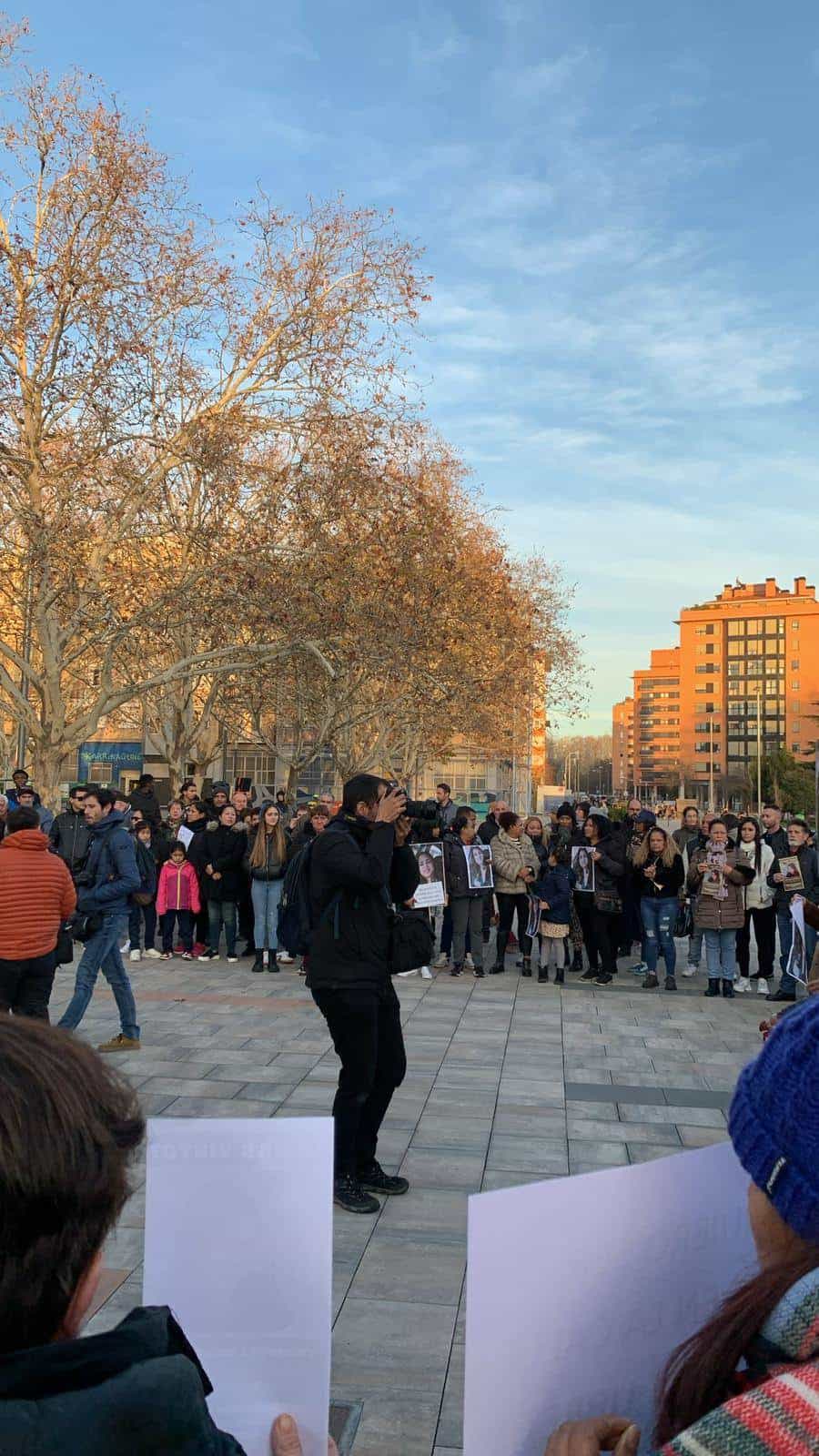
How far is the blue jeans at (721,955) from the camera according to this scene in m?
11.6

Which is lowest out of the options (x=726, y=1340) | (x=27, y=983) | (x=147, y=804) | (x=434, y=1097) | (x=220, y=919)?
(x=434, y=1097)

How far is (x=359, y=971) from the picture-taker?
5.18 meters

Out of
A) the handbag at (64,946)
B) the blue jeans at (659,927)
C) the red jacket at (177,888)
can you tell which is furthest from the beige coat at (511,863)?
the handbag at (64,946)

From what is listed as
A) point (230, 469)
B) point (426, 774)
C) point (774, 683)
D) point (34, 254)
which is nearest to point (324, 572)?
point (230, 469)

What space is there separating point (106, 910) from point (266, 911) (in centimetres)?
467

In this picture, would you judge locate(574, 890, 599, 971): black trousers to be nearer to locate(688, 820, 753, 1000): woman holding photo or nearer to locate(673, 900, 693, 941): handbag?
locate(673, 900, 693, 941): handbag

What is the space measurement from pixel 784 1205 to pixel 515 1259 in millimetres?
328

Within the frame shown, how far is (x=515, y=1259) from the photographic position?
1304 millimetres

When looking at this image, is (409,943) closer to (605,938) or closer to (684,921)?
(605,938)

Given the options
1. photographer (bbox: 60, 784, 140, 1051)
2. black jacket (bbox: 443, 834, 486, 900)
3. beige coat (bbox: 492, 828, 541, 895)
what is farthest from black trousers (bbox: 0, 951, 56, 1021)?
beige coat (bbox: 492, 828, 541, 895)

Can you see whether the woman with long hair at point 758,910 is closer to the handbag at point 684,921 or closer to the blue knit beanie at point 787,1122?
the handbag at point 684,921

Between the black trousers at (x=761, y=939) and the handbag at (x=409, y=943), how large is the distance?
740cm

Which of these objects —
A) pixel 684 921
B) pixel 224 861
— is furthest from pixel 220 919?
pixel 684 921

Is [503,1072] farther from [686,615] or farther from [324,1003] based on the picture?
[686,615]
